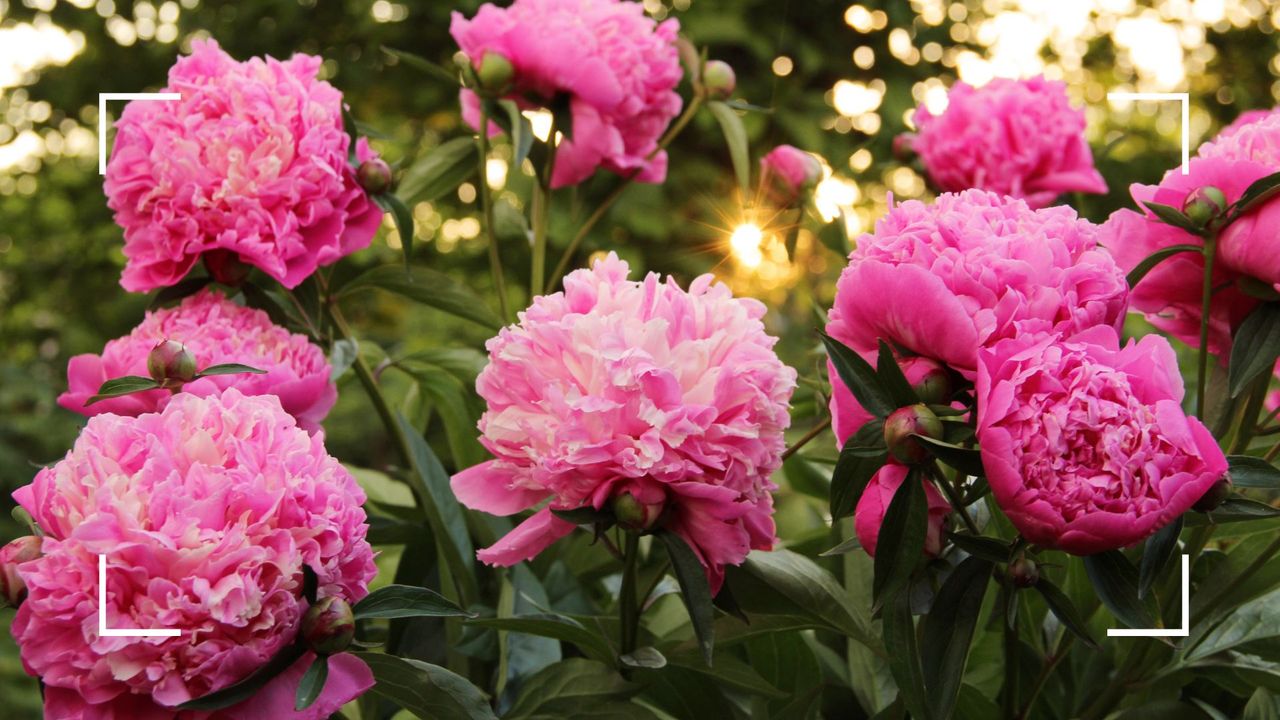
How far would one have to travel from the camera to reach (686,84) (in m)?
0.89

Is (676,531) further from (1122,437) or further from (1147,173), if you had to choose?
(1147,173)

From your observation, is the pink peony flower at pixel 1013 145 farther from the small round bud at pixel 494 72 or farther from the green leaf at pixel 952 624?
the green leaf at pixel 952 624

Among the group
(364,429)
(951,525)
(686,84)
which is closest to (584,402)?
(951,525)

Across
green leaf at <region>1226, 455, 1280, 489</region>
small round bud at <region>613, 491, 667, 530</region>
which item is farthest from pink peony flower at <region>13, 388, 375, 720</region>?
green leaf at <region>1226, 455, 1280, 489</region>

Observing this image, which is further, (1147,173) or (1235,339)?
(1147,173)

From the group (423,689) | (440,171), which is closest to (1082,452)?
(423,689)

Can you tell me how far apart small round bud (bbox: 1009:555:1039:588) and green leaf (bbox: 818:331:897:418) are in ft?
0.25

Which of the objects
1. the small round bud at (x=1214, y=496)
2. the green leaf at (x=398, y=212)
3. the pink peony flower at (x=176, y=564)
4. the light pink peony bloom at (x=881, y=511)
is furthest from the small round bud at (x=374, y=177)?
the small round bud at (x=1214, y=496)

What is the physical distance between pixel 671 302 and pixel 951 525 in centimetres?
14

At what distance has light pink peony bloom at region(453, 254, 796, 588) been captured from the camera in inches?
17.7

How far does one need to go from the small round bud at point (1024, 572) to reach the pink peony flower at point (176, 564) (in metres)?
0.24

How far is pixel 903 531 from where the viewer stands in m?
0.43

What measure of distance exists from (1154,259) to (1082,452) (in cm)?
11

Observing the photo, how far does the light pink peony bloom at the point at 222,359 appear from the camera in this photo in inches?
22.7
